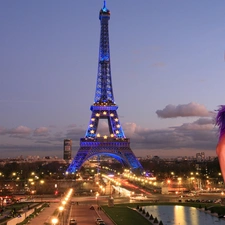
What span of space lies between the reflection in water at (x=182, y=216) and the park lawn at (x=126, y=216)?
1.83 m

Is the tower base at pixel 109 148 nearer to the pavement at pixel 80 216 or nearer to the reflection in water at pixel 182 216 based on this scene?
the reflection in water at pixel 182 216

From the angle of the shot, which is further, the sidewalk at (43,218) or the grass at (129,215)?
the grass at (129,215)

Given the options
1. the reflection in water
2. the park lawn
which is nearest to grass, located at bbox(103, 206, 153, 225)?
the park lawn

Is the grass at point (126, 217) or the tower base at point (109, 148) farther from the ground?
the tower base at point (109, 148)

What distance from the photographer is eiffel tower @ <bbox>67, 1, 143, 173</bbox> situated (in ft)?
271

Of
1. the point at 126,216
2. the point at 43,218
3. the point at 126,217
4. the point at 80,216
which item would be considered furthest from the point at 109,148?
the point at 43,218

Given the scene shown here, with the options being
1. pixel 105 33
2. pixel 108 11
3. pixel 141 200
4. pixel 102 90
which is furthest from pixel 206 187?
pixel 108 11

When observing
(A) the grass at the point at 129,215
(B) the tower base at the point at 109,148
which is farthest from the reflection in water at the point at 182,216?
(B) the tower base at the point at 109,148

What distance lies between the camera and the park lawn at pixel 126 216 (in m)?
32.3

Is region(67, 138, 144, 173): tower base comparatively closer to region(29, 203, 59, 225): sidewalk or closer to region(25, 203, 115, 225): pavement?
region(25, 203, 115, 225): pavement

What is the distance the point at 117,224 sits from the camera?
30.8m

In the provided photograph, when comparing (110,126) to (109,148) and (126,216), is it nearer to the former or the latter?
(109,148)

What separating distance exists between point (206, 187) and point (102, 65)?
119 ft

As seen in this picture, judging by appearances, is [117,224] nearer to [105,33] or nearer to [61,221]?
[61,221]
